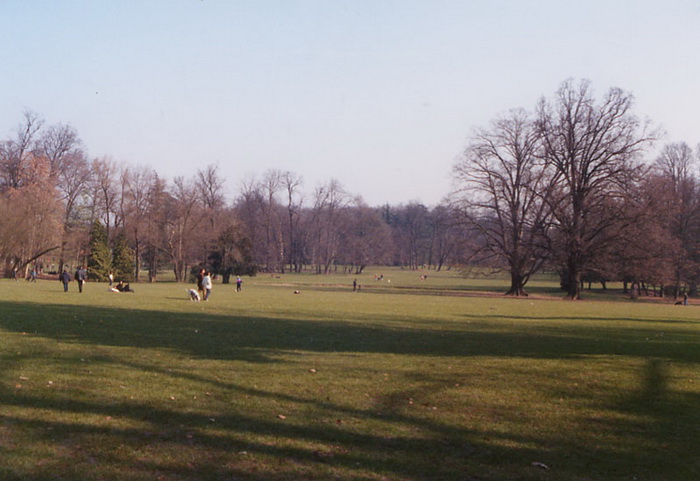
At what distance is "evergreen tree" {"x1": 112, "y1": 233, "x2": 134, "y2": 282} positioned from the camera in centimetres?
7319

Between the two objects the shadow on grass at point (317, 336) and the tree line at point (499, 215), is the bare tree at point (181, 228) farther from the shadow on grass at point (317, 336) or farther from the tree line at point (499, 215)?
the shadow on grass at point (317, 336)

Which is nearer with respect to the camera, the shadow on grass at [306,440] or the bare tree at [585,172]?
the shadow on grass at [306,440]

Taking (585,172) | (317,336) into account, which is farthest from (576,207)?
(317,336)

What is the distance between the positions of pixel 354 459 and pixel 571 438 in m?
2.93

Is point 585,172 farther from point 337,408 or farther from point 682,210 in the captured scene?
point 337,408

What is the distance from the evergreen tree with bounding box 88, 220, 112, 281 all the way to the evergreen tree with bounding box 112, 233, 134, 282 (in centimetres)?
177

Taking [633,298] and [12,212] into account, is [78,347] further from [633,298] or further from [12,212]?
[633,298]

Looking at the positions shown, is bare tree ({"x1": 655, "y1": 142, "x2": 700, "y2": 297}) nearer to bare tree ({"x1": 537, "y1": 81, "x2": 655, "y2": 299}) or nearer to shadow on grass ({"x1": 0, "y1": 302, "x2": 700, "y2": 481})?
bare tree ({"x1": 537, "y1": 81, "x2": 655, "y2": 299})

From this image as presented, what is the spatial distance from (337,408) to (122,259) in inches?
2788

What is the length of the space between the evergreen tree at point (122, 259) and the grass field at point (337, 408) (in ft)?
195

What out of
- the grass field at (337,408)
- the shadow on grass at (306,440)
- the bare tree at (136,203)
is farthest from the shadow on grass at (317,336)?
the bare tree at (136,203)

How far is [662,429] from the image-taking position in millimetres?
8000

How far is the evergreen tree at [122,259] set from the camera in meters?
73.2

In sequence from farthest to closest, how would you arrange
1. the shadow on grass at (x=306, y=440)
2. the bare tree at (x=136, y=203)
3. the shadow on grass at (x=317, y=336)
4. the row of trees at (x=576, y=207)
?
the bare tree at (x=136, y=203)
the row of trees at (x=576, y=207)
the shadow on grass at (x=317, y=336)
the shadow on grass at (x=306, y=440)
